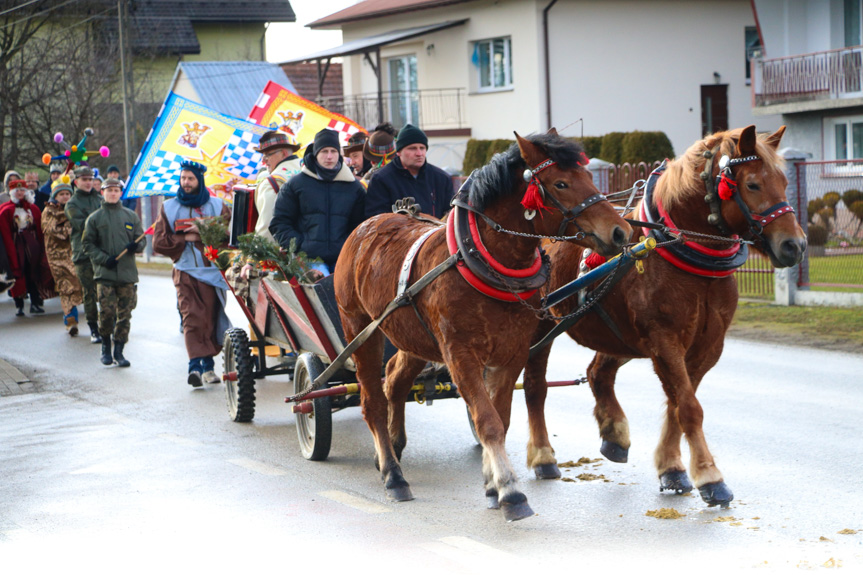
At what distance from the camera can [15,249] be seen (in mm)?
17344

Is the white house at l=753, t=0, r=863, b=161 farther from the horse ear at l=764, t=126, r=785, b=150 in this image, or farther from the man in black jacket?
the horse ear at l=764, t=126, r=785, b=150

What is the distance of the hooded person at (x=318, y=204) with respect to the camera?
7773 millimetres

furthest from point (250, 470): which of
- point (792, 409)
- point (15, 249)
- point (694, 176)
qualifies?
point (15, 249)

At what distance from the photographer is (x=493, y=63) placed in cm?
3053

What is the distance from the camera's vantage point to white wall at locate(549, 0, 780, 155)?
29.4 metres

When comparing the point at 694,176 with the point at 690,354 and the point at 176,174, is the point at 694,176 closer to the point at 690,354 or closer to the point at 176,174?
the point at 690,354

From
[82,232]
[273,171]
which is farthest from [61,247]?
[273,171]

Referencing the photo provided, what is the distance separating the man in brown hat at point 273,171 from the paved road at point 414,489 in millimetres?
1648

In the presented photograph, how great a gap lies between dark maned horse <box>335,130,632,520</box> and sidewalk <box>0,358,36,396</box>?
18.6ft

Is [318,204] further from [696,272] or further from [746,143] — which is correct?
[746,143]

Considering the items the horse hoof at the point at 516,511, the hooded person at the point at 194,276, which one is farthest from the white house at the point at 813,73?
the horse hoof at the point at 516,511

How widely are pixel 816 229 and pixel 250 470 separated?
35.6 feet

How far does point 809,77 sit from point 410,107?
1188 centimetres

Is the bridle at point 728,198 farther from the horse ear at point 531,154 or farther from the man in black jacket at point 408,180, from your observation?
the man in black jacket at point 408,180
